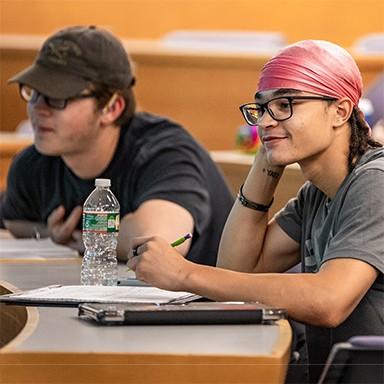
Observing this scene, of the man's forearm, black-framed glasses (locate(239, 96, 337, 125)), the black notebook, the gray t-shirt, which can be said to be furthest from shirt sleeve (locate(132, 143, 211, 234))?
the black notebook

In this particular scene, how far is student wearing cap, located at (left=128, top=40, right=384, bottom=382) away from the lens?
1817 mm

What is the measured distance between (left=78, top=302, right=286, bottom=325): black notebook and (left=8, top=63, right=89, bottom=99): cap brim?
127 centimetres

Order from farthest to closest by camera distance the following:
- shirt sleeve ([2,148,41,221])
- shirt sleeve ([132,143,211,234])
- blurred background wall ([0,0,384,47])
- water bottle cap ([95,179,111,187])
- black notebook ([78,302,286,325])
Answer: blurred background wall ([0,0,384,47]) < shirt sleeve ([2,148,41,221]) < shirt sleeve ([132,143,211,234]) < water bottle cap ([95,179,111,187]) < black notebook ([78,302,286,325])

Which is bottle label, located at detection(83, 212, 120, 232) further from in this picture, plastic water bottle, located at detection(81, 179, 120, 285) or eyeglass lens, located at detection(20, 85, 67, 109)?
eyeglass lens, located at detection(20, 85, 67, 109)

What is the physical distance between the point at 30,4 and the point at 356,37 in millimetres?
1875

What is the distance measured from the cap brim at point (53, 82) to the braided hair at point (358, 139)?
3.54 feet

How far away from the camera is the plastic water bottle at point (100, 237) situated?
7.57 feet

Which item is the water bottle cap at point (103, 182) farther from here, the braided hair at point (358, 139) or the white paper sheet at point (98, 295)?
the braided hair at point (358, 139)

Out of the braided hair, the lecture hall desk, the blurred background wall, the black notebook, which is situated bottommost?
the blurred background wall

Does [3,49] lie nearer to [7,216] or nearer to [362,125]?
[7,216]

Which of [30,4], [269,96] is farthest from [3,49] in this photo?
[269,96]

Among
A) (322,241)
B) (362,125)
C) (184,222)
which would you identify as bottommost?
(184,222)

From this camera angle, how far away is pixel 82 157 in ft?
10.1

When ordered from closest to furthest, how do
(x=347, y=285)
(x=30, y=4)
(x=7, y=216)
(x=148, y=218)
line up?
(x=347, y=285) < (x=148, y=218) < (x=7, y=216) < (x=30, y=4)
